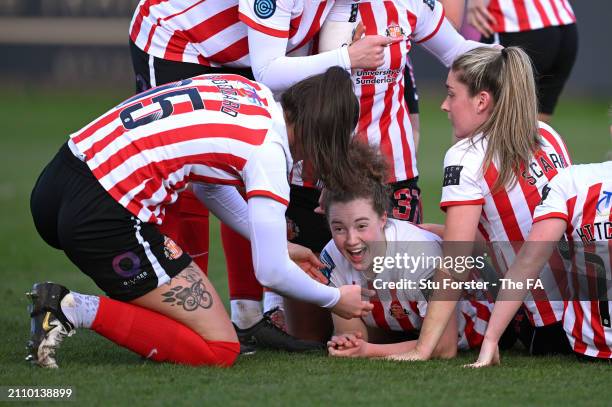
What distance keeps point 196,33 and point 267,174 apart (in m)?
1.24

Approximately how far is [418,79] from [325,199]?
14.2 m

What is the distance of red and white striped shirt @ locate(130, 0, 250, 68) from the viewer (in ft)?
14.9

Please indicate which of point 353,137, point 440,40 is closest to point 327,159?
point 353,137

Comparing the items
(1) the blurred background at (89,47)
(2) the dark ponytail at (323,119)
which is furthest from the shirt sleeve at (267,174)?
(1) the blurred background at (89,47)

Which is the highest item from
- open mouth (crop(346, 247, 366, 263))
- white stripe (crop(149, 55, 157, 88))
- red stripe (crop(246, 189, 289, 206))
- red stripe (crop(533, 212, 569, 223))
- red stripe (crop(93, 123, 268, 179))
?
white stripe (crop(149, 55, 157, 88))

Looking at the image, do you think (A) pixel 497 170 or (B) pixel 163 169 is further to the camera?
(A) pixel 497 170

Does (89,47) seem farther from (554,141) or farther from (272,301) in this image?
(554,141)

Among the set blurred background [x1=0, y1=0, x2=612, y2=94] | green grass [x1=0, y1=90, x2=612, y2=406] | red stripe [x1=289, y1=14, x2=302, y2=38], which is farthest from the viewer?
blurred background [x1=0, y1=0, x2=612, y2=94]

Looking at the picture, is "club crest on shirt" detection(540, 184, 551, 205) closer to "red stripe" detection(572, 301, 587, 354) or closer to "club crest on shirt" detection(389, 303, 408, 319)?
"red stripe" detection(572, 301, 587, 354)

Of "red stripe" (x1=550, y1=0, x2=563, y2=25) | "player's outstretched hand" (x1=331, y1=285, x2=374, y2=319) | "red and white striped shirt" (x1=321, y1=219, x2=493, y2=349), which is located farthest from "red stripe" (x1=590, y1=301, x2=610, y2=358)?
"red stripe" (x1=550, y1=0, x2=563, y2=25)

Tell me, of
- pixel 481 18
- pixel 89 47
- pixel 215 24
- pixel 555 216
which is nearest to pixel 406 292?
pixel 555 216

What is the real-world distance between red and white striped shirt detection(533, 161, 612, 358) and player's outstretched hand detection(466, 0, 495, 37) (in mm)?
2229

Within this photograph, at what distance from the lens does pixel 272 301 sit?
4.75 meters

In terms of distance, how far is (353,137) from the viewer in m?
4.00
